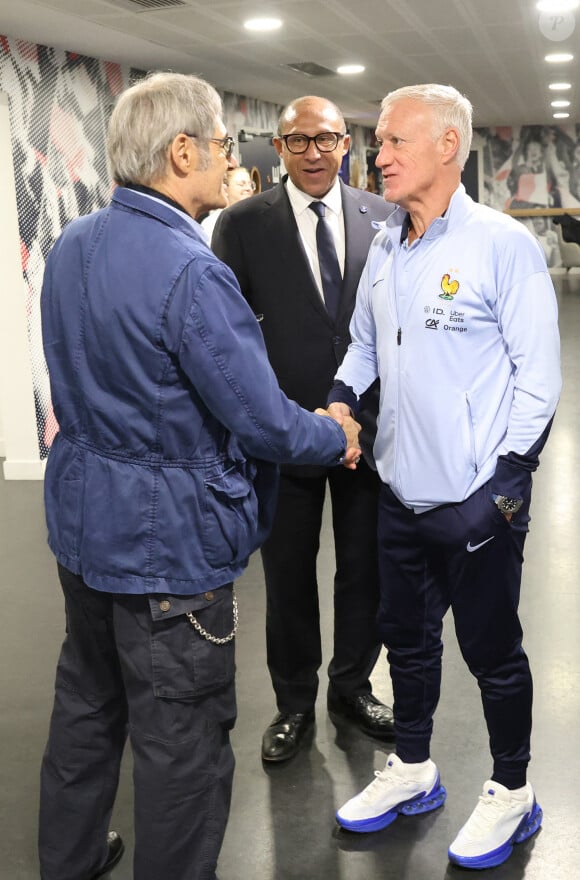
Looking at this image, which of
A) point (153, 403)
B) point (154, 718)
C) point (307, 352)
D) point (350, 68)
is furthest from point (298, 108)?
point (350, 68)

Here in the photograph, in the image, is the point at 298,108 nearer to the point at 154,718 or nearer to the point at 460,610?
the point at 460,610

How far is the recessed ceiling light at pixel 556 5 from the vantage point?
21.5 ft

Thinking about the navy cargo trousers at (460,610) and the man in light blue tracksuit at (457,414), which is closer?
the man in light blue tracksuit at (457,414)

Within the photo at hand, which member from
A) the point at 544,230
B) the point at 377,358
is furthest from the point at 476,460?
the point at 544,230

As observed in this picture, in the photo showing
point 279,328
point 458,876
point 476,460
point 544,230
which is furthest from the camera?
point 544,230

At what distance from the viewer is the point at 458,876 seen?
2.17 m

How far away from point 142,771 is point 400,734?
2.62 ft

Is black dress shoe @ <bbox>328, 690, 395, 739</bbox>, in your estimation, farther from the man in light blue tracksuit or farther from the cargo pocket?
the cargo pocket

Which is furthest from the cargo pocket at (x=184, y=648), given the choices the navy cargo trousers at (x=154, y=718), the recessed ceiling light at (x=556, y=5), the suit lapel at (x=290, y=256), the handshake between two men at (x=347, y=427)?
the recessed ceiling light at (x=556, y=5)

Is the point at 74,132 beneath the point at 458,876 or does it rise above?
above

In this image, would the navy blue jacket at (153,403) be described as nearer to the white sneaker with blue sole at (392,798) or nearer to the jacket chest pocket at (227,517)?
the jacket chest pocket at (227,517)

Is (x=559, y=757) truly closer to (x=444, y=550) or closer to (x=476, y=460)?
(x=444, y=550)

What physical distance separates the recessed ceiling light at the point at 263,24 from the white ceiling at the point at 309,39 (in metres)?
0.08

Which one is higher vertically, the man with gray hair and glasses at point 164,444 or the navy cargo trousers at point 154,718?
the man with gray hair and glasses at point 164,444
